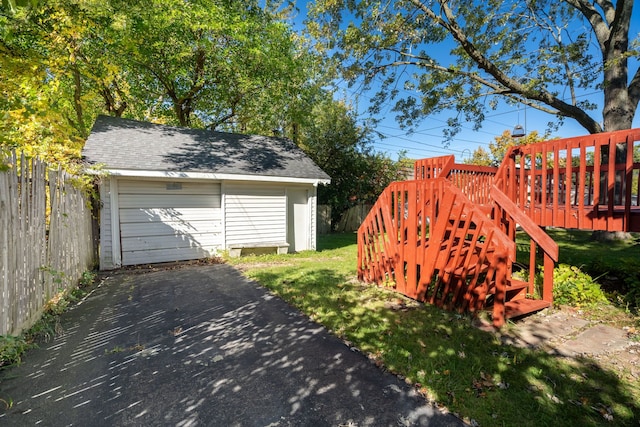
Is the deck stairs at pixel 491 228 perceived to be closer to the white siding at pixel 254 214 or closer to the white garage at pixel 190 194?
the white siding at pixel 254 214

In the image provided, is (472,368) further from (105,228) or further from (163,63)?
(163,63)

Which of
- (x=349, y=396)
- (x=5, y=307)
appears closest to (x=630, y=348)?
(x=349, y=396)

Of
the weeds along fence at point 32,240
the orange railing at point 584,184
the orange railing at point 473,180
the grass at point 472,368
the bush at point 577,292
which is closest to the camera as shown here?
the grass at point 472,368

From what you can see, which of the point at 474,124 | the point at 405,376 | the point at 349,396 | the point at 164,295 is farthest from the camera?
the point at 474,124

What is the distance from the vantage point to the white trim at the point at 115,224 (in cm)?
Result: 676

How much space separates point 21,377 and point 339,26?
956 cm

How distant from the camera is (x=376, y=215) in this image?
201 inches

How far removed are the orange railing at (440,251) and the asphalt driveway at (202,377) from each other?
168cm

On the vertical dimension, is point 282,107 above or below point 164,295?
above

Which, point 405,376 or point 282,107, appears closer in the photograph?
point 405,376

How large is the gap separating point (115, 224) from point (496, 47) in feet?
37.5

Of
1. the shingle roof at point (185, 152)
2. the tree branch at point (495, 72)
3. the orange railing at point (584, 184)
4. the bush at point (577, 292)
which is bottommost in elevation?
the bush at point (577, 292)

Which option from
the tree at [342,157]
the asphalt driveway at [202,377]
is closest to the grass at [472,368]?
the asphalt driveway at [202,377]

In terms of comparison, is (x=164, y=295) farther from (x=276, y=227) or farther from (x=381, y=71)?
(x=381, y=71)
